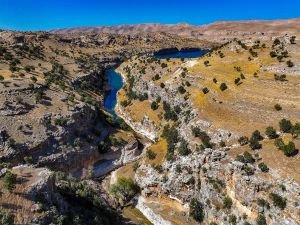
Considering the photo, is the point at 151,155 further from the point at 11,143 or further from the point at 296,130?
the point at 11,143

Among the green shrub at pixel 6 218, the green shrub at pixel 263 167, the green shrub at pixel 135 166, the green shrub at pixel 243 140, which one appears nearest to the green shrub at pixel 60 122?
the green shrub at pixel 135 166

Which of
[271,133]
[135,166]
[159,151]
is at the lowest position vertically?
[135,166]

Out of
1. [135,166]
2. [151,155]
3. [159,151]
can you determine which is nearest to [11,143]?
[135,166]

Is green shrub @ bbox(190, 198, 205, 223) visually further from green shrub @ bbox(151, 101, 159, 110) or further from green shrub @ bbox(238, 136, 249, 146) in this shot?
green shrub @ bbox(151, 101, 159, 110)

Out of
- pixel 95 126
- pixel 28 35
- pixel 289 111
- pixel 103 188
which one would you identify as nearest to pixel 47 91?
pixel 95 126

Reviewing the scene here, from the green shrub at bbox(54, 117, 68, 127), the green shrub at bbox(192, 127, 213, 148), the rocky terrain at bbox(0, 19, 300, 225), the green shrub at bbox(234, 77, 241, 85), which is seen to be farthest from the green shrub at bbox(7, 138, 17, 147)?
the green shrub at bbox(234, 77, 241, 85)

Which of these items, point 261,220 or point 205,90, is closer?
point 261,220

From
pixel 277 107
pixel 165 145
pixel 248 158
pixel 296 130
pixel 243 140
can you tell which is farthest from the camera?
pixel 165 145

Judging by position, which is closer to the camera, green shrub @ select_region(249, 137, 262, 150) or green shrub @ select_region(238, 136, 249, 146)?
green shrub @ select_region(249, 137, 262, 150)
